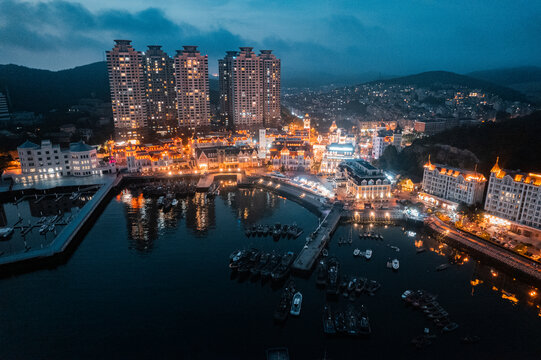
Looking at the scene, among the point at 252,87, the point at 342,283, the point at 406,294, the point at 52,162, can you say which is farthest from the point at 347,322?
the point at 252,87

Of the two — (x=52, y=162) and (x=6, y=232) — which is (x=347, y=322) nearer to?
(x=6, y=232)

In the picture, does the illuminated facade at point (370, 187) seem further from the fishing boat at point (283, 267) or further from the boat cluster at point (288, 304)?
the boat cluster at point (288, 304)

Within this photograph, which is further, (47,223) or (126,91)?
(126,91)

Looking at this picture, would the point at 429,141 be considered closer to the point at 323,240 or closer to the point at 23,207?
the point at 323,240

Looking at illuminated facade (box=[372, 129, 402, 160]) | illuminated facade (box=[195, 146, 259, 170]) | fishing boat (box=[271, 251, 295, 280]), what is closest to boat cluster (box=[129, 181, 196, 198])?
illuminated facade (box=[195, 146, 259, 170])

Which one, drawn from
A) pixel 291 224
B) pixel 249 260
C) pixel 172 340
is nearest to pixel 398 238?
pixel 291 224

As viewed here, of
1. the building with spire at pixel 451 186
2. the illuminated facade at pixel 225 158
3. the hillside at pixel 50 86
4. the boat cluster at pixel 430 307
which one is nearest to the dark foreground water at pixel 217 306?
the boat cluster at pixel 430 307
